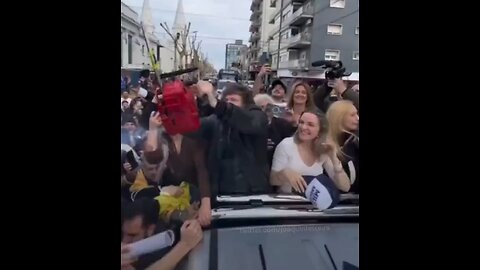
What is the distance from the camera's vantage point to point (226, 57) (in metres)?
1.48

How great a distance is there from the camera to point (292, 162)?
1496 mm

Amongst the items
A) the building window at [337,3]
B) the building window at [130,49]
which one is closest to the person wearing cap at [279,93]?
the building window at [337,3]

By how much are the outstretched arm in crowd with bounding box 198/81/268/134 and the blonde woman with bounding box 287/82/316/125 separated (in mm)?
105

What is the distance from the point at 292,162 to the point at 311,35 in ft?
1.48

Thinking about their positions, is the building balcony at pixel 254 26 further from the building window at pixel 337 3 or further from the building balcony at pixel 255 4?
the building window at pixel 337 3

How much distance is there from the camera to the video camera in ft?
4.80

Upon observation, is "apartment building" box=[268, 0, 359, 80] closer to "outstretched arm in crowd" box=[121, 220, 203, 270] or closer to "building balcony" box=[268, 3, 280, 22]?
"building balcony" box=[268, 3, 280, 22]

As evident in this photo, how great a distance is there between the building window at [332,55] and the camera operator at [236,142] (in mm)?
303

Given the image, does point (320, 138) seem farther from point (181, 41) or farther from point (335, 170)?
point (181, 41)

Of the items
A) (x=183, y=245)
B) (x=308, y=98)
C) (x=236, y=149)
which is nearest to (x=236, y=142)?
(x=236, y=149)

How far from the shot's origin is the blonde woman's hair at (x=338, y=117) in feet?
4.82
